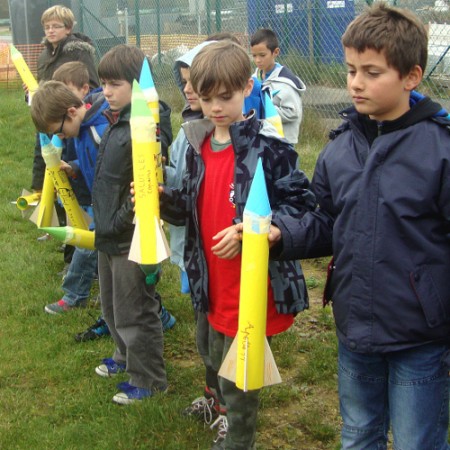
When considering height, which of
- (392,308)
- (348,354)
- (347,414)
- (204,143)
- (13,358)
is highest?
(204,143)

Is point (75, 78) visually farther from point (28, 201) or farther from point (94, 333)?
point (94, 333)

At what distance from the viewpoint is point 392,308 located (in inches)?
93.7

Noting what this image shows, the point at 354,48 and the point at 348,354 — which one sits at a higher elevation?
the point at 354,48

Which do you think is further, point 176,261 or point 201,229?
point 176,261

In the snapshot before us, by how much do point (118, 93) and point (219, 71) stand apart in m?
0.99

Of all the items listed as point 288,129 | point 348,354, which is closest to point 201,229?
point 348,354

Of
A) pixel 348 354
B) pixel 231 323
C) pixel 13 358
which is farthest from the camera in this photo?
pixel 13 358

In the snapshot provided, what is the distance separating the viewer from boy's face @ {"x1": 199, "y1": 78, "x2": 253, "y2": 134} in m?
2.92

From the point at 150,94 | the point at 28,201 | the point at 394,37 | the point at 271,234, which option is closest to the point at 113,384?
the point at 28,201

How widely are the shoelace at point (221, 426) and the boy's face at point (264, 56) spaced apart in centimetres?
392

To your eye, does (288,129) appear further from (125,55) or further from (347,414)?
(347,414)

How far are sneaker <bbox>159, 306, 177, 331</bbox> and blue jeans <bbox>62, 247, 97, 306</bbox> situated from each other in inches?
30.1

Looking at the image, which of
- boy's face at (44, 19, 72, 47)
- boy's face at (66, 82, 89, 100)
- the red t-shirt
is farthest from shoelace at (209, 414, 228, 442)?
boy's face at (44, 19, 72, 47)

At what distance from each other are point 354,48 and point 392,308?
86 cm
